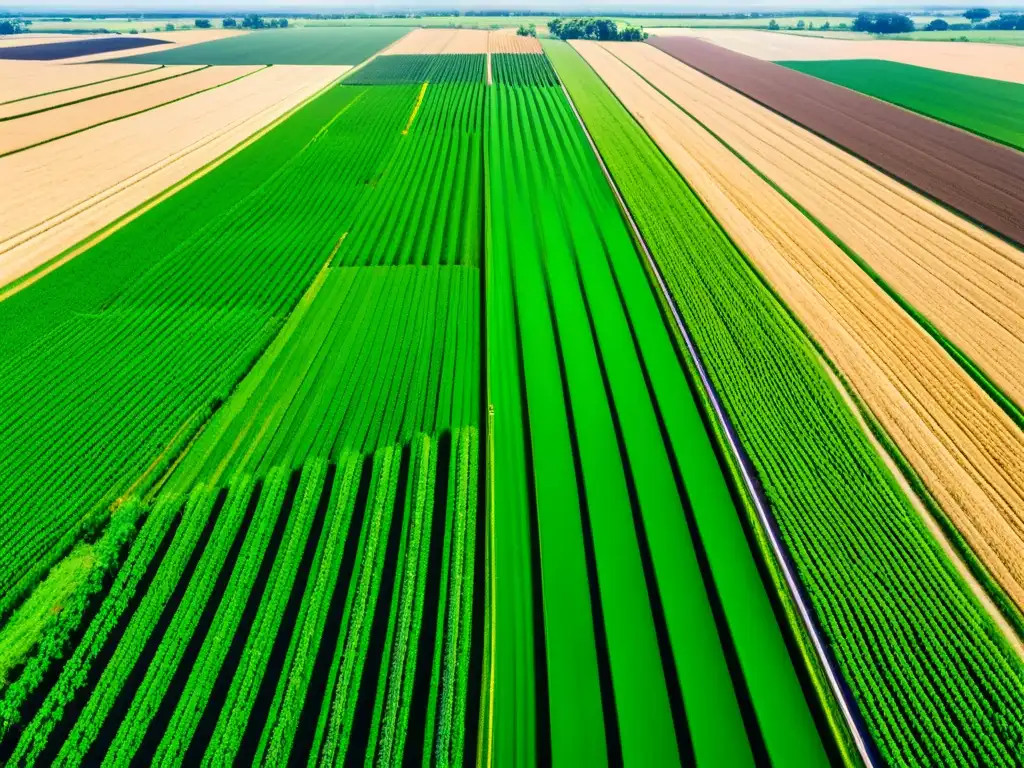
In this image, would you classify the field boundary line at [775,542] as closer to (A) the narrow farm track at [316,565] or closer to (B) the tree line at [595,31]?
(A) the narrow farm track at [316,565]

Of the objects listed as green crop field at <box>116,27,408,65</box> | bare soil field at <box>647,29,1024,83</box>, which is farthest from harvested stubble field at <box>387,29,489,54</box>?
bare soil field at <box>647,29,1024,83</box>

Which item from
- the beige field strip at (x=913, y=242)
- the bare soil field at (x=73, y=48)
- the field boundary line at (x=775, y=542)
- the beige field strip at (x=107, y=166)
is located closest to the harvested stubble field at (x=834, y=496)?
the field boundary line at (x=775, y=542)

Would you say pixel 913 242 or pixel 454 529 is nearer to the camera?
pixel 454 529

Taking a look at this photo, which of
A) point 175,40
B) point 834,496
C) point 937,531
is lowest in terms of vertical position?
point 937,531

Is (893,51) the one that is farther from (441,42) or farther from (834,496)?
(834,496)

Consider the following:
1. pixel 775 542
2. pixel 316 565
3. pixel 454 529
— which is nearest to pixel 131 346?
pixel 316 565

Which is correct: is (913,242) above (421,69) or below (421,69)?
below

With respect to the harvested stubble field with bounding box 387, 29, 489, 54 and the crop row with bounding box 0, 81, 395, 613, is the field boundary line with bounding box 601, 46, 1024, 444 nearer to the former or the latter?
the crop row with bounding box 0, 81, 395, 613
